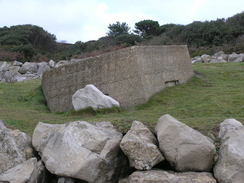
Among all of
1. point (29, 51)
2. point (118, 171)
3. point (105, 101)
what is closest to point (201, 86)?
point (105, 101)

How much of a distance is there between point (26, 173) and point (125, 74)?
186 inches

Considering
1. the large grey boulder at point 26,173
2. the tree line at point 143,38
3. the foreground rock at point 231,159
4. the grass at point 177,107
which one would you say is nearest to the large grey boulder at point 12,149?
the large grey boulder at point 26,173

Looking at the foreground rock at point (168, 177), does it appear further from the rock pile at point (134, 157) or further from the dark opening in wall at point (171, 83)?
the dark opening in wall at point (171, 83)

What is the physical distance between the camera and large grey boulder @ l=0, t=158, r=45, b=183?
516cm

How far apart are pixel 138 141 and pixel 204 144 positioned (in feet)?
2.65

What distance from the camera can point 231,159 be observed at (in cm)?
475

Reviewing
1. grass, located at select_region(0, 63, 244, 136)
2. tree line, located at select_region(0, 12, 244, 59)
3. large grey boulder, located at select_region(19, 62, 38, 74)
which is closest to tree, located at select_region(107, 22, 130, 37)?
tree line, located at select_region(0, 12, 244, 59)

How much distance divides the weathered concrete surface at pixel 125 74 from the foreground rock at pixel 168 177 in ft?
14.6

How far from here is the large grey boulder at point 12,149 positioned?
18.6 ft

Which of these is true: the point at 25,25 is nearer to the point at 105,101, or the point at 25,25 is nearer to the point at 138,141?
the point at 105,101

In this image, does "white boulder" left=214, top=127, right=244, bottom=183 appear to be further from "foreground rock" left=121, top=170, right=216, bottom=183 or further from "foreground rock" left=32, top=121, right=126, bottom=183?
"foreground rock" left=32, top=121, right=126, bottom=183

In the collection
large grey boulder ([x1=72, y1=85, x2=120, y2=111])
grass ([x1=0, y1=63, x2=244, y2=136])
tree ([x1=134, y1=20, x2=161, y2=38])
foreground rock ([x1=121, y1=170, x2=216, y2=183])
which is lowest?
foreground rock ([x1=121, y1=170, x2=216, y2=183])

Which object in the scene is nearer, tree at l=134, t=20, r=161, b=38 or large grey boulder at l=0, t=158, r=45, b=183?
large grey boulder at l=0, t=158, r=45, b=183

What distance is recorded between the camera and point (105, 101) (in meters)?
8.91
